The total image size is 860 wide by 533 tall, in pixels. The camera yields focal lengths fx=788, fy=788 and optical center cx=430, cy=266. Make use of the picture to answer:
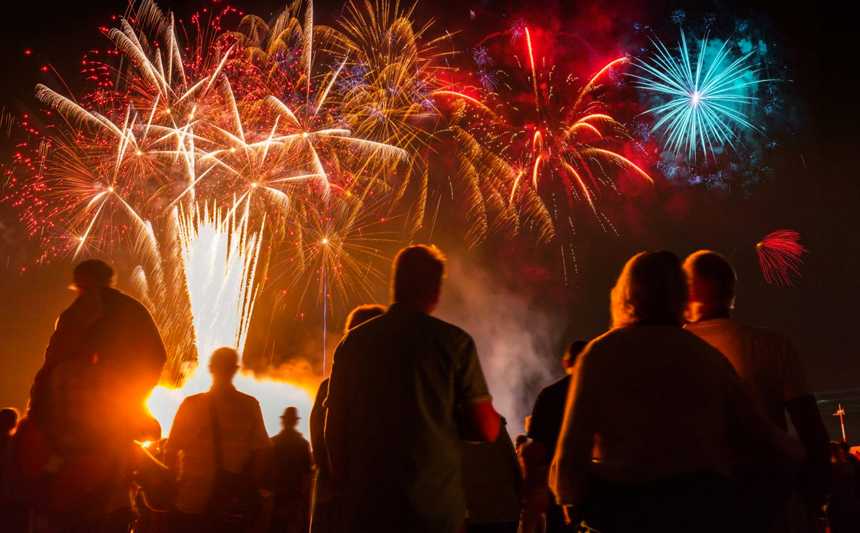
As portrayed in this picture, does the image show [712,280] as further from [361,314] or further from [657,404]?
[361,314]

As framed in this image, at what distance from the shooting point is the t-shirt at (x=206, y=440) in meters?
6.22

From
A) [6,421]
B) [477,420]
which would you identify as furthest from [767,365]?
[6,421]

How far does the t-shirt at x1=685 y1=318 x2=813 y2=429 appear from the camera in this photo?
A: 3799 mm

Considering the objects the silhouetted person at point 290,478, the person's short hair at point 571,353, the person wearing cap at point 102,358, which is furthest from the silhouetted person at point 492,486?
the person wearing cap at point 102,358

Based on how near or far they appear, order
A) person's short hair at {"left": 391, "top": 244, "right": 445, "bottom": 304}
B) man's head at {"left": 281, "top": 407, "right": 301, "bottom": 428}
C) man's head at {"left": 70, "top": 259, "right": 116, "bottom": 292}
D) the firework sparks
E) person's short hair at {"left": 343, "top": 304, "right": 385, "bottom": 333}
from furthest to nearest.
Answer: the firework sparks, man's head at {"left": 281, "top": 407, "right": 301, "bottom": 428}, person's short hair at {"left": 343, "top": 304, "right": 385, "bottom": 333}, man's head at {"left": 70, "top": 259, "right": 116, "bottom": 292}, person's short hair at {"left": 391, "top": 244, "right": 445, "bottom": 304}

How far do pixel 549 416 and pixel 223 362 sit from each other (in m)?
2.95

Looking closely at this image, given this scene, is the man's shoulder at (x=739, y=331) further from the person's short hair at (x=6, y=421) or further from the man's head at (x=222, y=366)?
the person's short hair at (x=6, y=421)

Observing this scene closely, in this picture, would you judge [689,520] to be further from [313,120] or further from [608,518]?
[313,120]

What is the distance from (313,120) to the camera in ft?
56.7

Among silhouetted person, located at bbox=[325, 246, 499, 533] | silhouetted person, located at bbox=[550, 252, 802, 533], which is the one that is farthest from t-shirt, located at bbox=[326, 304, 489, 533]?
silhouetted person, located at bbox=[550, 252, 802, 533]

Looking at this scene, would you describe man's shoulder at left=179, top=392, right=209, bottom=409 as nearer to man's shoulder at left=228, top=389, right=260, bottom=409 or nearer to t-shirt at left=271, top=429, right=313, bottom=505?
man's shoulder at left=228, top=389, right=260, bottom=409

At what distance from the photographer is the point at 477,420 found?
3.54 m

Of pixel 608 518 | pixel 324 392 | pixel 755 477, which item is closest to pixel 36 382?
pixel 324 392

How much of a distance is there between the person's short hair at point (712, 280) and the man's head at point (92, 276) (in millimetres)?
3301
